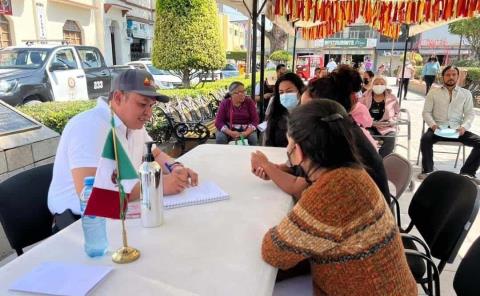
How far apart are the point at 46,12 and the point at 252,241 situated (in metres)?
16.6

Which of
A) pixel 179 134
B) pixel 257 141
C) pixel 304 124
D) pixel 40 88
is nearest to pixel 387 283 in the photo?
pixel 304 124

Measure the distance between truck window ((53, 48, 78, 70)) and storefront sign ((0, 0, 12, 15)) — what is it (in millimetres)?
6381

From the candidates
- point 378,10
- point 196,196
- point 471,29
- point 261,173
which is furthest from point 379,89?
point 471,29

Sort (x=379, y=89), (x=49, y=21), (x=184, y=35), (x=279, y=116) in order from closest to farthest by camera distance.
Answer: (x=279, y=116) < (x=379, y=89) < (x=184, y=35) < (x=49, y=21)

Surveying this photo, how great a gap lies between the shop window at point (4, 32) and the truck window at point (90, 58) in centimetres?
601

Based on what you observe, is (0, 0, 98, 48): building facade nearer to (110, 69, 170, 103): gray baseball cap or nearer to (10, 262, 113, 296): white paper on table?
(110, 69, 170, 103): gray baseball cap

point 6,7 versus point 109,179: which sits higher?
point 6,7

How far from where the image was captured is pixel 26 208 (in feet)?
5.65

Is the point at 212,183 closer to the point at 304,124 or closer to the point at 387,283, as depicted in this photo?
the point at 304,124

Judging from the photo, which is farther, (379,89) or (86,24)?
(86,24)

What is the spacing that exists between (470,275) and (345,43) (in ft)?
143

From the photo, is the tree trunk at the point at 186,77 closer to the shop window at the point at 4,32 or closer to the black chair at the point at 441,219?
the black chair at the point at 441,219

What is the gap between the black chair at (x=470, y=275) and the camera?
133 cm

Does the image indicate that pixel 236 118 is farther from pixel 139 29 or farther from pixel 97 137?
pixel 139 29
